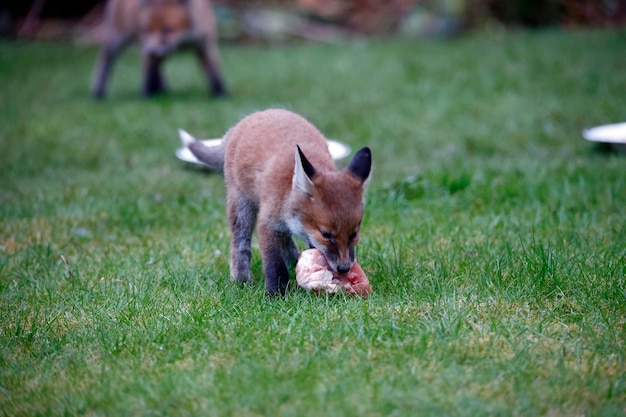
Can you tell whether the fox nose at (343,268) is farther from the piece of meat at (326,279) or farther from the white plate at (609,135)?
the white plate at (609,135)

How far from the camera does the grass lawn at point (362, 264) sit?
3602 millimetres

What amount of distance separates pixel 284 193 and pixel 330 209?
435 millimetres

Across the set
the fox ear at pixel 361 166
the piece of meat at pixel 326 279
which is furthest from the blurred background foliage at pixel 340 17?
the piece of meat at pixel 326 279

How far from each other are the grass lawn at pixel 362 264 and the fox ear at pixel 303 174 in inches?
26.7

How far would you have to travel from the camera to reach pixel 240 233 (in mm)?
5305

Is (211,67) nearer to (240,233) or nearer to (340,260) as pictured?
(240,233)

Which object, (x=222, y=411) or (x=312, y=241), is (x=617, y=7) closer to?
(x=312, y=241)

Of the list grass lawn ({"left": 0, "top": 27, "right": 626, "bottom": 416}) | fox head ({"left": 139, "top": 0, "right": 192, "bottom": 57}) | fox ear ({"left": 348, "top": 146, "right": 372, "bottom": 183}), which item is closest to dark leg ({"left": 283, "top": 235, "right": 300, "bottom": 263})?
grass lawn ({"left": 0, "top": 27, "right": 626, "bottom": 416})

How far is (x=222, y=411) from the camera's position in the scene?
11.2 ft

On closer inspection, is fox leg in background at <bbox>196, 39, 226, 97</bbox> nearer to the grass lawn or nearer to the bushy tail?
the grass lawn

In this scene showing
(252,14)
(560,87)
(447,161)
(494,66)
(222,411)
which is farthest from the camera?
(252,14)

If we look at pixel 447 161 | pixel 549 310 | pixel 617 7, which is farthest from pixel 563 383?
pixel 617 7

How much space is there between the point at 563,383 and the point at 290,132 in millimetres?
2502

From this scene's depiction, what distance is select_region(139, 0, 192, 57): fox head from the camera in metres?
11.5
